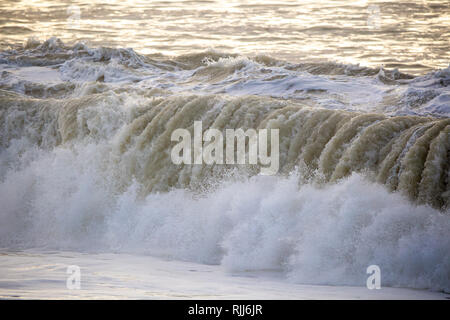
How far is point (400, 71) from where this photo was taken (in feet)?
45.2

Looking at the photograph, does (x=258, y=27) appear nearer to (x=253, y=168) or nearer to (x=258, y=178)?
(x=253, y=168)

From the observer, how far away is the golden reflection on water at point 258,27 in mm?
16578

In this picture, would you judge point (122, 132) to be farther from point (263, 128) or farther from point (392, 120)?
point (392, 120)

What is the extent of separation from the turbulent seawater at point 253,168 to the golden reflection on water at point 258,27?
288 mm

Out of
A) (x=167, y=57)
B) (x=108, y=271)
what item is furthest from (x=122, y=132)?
(x=167, y=57)

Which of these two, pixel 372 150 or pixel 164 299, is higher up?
pixel 372 150

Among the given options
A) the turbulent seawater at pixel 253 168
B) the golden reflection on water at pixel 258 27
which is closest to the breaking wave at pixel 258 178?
the turbulent seawater at pixel 253 168

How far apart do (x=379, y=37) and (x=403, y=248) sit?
44.5 ft

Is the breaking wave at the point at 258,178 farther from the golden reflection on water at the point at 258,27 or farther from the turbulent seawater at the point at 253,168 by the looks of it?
the golden reflection on water at the point at 258,27

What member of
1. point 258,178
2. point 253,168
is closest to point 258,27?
point 253,168

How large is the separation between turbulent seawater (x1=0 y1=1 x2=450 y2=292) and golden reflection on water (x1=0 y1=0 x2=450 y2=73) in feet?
0.94

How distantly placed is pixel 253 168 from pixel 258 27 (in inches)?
527

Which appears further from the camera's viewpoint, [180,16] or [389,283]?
[180,16]

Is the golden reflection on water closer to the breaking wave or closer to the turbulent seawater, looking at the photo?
the turbulent seawater
